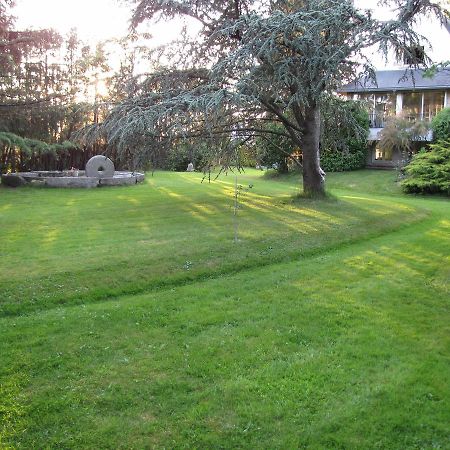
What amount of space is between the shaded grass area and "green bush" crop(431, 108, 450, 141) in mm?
11477

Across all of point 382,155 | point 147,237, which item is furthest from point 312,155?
point 382,155

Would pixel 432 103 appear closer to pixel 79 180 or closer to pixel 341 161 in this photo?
pixel 341 161

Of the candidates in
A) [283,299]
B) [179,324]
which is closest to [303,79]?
[283,299]

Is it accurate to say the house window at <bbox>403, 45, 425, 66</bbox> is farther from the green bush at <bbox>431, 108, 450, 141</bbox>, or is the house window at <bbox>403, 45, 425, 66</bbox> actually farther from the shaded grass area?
the green bush at <bbox>431, 108, 450, 141</bbox>

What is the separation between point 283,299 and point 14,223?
26.7ft

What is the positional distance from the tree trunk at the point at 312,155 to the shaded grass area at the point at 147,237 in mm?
787

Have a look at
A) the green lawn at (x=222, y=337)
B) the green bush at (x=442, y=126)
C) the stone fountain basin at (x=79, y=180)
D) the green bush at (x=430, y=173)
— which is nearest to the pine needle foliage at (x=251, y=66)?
the green lawn at (x=222, y=337)

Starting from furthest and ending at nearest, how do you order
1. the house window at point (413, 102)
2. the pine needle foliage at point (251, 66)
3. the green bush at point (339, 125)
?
the house window at point (413, 102), the green bush at point (339, 125), the pine needle foliage at point (251, 66)

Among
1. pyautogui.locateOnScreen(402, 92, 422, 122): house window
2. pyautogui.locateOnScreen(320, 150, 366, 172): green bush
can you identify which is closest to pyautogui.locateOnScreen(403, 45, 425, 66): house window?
pyautogui.locateOnScreen(320, 150, 366, 172): green bush

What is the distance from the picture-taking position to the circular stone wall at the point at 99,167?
75.2 feet

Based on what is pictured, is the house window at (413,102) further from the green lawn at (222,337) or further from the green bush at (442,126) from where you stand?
the green lawn at (222,337)

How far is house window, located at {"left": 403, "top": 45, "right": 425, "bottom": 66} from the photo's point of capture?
42.2 feet

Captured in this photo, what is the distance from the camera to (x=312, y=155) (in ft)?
52.6

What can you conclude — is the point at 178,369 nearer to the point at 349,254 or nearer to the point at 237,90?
the point at 349,254
